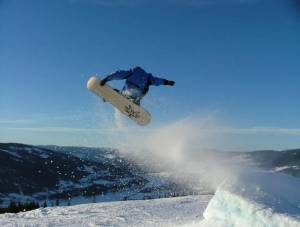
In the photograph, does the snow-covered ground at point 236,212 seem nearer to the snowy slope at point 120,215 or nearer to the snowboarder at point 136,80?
the snowy slope at point 120,215

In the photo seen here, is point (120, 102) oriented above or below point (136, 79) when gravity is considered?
below

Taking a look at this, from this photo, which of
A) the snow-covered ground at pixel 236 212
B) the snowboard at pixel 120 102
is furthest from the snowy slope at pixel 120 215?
the snowboard at pixel 120 102

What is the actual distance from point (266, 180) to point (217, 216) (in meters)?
2.27

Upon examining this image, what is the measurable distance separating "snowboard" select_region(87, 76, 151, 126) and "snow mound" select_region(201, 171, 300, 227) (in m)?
5.26

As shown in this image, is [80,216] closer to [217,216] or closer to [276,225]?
[217,216]

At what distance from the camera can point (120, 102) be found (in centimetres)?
1397

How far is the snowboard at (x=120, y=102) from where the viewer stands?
45.7 ft

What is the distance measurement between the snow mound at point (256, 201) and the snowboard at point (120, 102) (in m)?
5.26

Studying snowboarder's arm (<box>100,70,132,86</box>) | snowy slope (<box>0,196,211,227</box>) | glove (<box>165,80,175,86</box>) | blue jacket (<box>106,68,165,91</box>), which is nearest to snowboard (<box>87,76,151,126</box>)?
blue jacket (<box>106,68,165,91</box>)

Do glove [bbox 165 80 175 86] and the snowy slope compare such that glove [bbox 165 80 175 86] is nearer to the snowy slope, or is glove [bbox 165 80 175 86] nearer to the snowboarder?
the snowboarder

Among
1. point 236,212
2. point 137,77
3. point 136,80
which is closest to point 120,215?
point 136,80

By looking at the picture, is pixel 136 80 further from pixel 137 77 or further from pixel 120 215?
pixel 120 215

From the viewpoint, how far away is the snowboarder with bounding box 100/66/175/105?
12680mm

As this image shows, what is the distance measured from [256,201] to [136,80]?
683 centimetres
